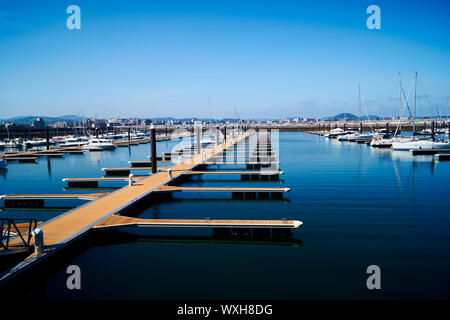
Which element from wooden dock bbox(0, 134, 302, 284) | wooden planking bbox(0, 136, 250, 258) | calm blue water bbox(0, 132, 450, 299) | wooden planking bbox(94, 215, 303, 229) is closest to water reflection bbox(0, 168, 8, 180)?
wooden dock bbox(0, 134, 302, 284)

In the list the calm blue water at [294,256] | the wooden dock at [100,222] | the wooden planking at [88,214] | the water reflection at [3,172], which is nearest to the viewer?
the calm blue water at [294,256]

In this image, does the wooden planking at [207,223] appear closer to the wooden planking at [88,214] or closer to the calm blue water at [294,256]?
the calm blue water at [294,256]

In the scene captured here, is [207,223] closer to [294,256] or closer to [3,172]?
[294,256]

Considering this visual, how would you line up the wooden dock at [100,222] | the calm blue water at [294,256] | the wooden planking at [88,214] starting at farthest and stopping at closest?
Answer: 1. the wooden planking at [88,214]
2. the wooden dock at [100,222]
3. the calm blue water at [294,256]

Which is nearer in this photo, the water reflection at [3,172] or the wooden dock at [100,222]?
the wooden dock at [100,222]

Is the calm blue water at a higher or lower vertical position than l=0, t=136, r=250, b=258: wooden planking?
lower

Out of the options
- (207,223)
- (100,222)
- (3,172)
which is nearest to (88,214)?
(100,222)

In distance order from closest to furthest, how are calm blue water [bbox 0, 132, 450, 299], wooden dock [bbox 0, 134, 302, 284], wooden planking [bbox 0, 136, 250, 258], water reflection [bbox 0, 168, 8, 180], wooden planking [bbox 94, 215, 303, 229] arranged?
calm blue water [bbox 0, 132, 450, 299] → wooden dock [bbox 0, 134, 302, 284] → wooden planking [bbox 0, 136, 250, 258] → wooden planking [bbox 94, 215, 303, 229] → water reflection [bbox 0, 168, 8, 180]

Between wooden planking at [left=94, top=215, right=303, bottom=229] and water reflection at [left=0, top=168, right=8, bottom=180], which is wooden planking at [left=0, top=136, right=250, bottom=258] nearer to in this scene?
wooden planking at [left=94, top=215, right=303, bottom=229]

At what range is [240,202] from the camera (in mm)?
17453

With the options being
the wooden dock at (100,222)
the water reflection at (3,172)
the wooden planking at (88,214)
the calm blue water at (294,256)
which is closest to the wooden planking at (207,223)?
the wooden dock at (100,222)
